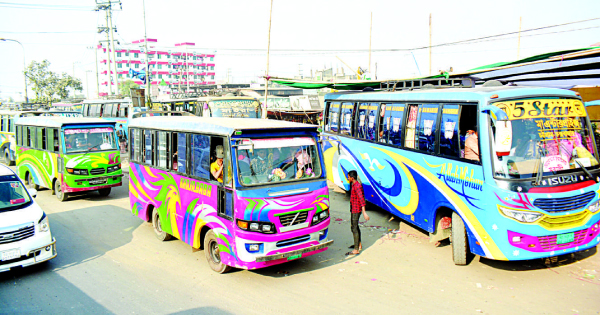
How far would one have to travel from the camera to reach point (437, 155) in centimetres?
816

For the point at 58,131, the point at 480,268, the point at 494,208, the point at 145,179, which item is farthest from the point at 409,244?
the point at 58,131

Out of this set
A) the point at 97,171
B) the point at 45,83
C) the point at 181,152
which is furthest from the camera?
the point at 45,83

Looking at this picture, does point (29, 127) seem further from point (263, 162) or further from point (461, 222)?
point (461, 222)

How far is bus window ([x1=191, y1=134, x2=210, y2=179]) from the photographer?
7.34m

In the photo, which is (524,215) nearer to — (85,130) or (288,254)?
(288,254)

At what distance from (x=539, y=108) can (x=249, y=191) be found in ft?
16.1

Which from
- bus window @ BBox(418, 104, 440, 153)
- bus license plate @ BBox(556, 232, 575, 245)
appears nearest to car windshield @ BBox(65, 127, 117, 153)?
bus window @ BBox(418, 104, 440, 153)

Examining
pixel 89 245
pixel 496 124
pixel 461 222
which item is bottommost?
pixel 89 245

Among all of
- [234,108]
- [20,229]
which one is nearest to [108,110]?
[234,108]

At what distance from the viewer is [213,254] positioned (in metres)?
7.58

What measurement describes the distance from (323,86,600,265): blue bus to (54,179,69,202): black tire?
1137 cm

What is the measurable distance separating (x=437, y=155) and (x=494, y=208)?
5.94 ft

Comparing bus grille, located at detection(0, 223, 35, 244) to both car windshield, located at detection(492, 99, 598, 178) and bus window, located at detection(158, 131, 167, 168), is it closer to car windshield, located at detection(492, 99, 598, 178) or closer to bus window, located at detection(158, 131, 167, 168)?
bus window, located at detection(158, 131, 167, 168)

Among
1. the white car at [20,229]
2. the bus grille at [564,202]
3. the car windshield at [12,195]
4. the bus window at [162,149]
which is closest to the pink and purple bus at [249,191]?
the bus window at [162,149]
